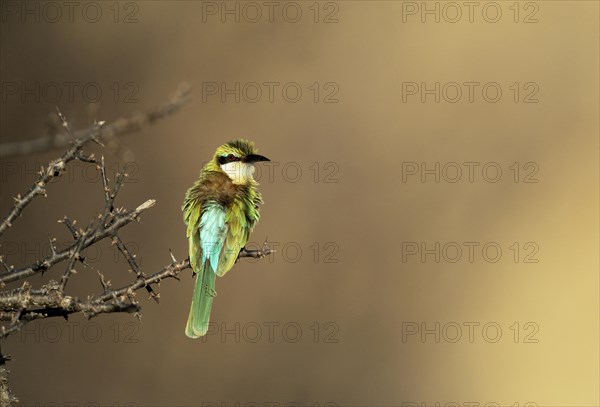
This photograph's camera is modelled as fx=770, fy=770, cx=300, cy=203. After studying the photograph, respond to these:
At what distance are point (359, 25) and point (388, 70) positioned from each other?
57cm

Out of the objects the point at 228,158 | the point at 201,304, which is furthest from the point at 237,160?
the point at 201,304

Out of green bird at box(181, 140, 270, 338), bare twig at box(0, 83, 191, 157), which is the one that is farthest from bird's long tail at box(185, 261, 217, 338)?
bare twig at box(0, 83, 191, 157)

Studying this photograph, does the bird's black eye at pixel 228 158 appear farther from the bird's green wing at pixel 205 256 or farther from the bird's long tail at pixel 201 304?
the bird's long tail at pixel 201 304

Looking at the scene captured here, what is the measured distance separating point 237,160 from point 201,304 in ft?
2.66

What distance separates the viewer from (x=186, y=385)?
7.48 metres

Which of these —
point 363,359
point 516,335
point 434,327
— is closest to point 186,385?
point 363,359

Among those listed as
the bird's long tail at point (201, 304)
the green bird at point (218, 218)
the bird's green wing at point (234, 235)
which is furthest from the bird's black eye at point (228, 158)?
the bird's long tail at point (201, 304)

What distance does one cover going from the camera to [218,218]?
365 cm

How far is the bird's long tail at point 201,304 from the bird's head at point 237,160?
55 cm

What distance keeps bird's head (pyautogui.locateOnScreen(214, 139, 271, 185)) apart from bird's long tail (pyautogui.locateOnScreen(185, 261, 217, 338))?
553 mm

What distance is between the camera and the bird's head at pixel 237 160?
3865mm

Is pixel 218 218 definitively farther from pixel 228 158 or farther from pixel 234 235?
pixel 228 158

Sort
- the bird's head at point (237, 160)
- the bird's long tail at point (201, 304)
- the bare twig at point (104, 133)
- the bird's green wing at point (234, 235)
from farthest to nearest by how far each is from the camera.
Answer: the bird's head at point (237, 160)
the bird's green wing at point (234, 235)
the bird's long tail at point (201, 304)
the bare twig at point (104, 133)

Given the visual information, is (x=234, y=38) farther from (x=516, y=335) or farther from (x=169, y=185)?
(x=516, y=335)
